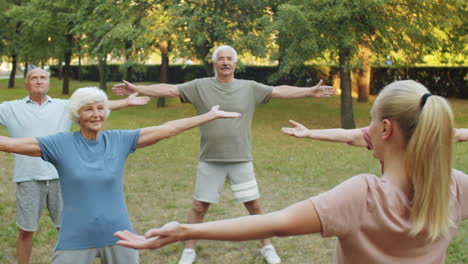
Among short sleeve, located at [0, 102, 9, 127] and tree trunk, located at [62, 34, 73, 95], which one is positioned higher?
tree trunk, located at [62, 34, 73, 95]

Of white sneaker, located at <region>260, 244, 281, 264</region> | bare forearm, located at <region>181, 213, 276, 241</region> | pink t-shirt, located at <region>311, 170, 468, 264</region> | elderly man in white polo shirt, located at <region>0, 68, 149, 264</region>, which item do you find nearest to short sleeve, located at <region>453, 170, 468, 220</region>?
pink t-shirt, located at <region>311, 170, 468, 264</region>

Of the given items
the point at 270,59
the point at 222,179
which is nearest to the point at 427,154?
the point at 222,179

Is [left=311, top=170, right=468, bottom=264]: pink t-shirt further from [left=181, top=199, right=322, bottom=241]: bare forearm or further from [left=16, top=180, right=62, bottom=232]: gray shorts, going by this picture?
[left=16, top=180, right=62, bottom=232]: gray shorts

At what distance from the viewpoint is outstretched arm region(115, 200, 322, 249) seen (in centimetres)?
179

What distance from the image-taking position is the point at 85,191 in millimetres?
3398

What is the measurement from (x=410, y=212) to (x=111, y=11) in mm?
20461

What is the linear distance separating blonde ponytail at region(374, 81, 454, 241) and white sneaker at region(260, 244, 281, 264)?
399 cm

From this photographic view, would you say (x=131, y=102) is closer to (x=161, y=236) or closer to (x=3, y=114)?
(x=3, y=114)

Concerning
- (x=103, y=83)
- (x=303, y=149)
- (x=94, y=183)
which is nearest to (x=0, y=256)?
(x=94, y=183)

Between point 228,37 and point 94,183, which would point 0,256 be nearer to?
point 94,183

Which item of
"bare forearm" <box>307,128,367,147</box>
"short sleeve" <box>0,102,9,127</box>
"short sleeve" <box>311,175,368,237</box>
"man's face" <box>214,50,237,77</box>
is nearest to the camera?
"short sleeve" <box>311,175,368,237</box>

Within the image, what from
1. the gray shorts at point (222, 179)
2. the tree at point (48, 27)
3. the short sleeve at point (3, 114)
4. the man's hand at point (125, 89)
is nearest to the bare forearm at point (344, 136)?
the gray shorts at point (222, 179)

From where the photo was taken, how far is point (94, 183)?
3.40 meters

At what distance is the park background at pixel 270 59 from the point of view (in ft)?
23.5
